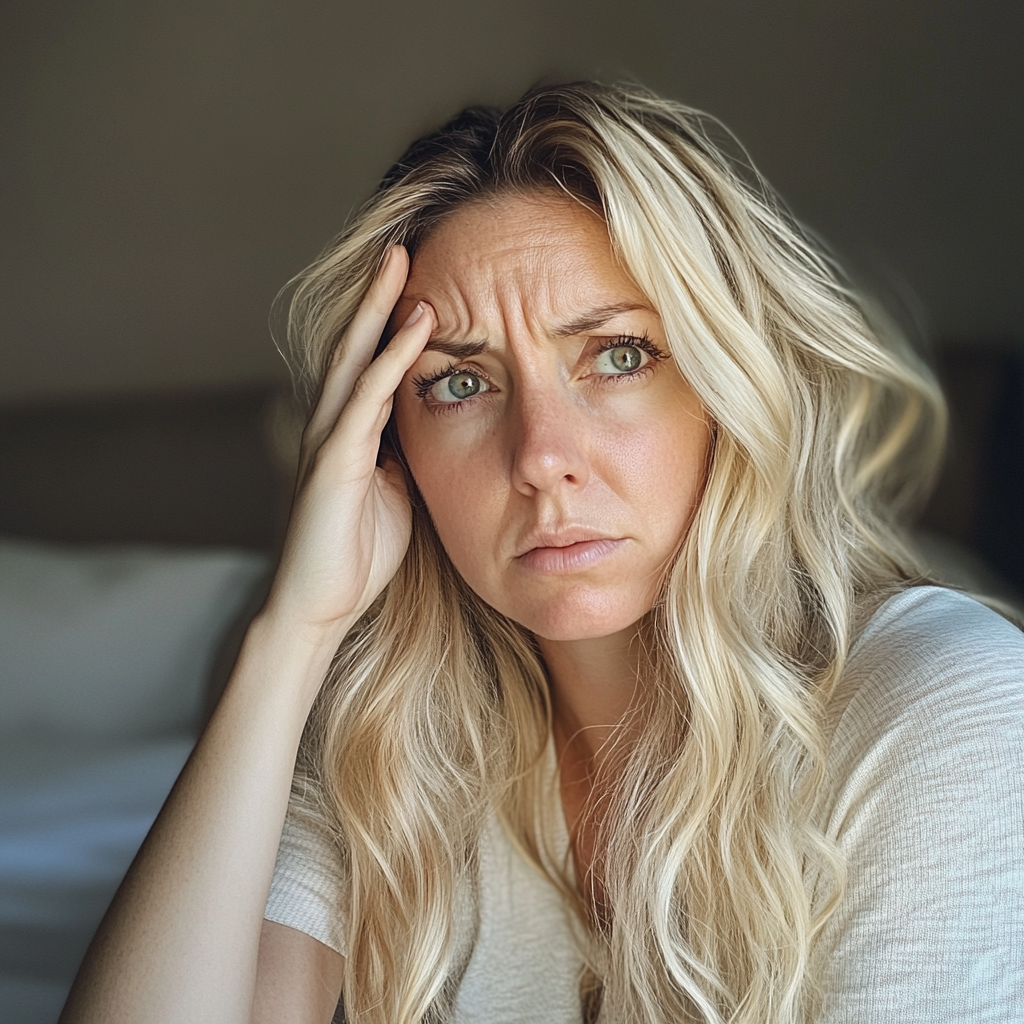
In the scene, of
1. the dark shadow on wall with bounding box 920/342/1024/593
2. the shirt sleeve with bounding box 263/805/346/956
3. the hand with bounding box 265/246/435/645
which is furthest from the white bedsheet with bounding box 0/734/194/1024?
the dark shadow on wall with bounding box 920/342/1024/593

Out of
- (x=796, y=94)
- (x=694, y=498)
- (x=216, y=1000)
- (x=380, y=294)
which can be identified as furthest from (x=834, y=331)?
(x=796, y=94)

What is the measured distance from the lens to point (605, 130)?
1.18 m

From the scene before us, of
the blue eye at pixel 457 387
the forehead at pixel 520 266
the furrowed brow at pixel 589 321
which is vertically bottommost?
the blue eye at pixel 457 387

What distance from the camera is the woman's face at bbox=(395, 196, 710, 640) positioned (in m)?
1.14

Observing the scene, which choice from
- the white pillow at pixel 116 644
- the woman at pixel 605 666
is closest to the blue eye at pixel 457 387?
the woman at pixel 605 666

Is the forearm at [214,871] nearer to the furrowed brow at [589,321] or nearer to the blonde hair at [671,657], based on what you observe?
the blonde hair at [671,657]

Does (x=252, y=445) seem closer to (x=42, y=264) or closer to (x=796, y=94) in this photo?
(x=42, y=264)

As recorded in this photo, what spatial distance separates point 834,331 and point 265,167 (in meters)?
1.98

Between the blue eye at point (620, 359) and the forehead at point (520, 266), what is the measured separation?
48 millimetres

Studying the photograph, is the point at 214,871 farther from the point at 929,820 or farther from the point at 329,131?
the point at 329,131

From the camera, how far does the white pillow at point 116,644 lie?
2182 millimetres

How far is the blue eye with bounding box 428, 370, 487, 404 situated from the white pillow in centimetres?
113

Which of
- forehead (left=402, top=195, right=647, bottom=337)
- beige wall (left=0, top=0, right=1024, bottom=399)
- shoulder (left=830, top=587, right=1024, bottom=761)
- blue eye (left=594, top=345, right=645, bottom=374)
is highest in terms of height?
beige wall (left=0, top=0, right=1024, bottom=399)

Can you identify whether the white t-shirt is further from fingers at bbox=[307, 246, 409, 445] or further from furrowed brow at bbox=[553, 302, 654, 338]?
fingers at bbox=[307, 246, 409, 445]
